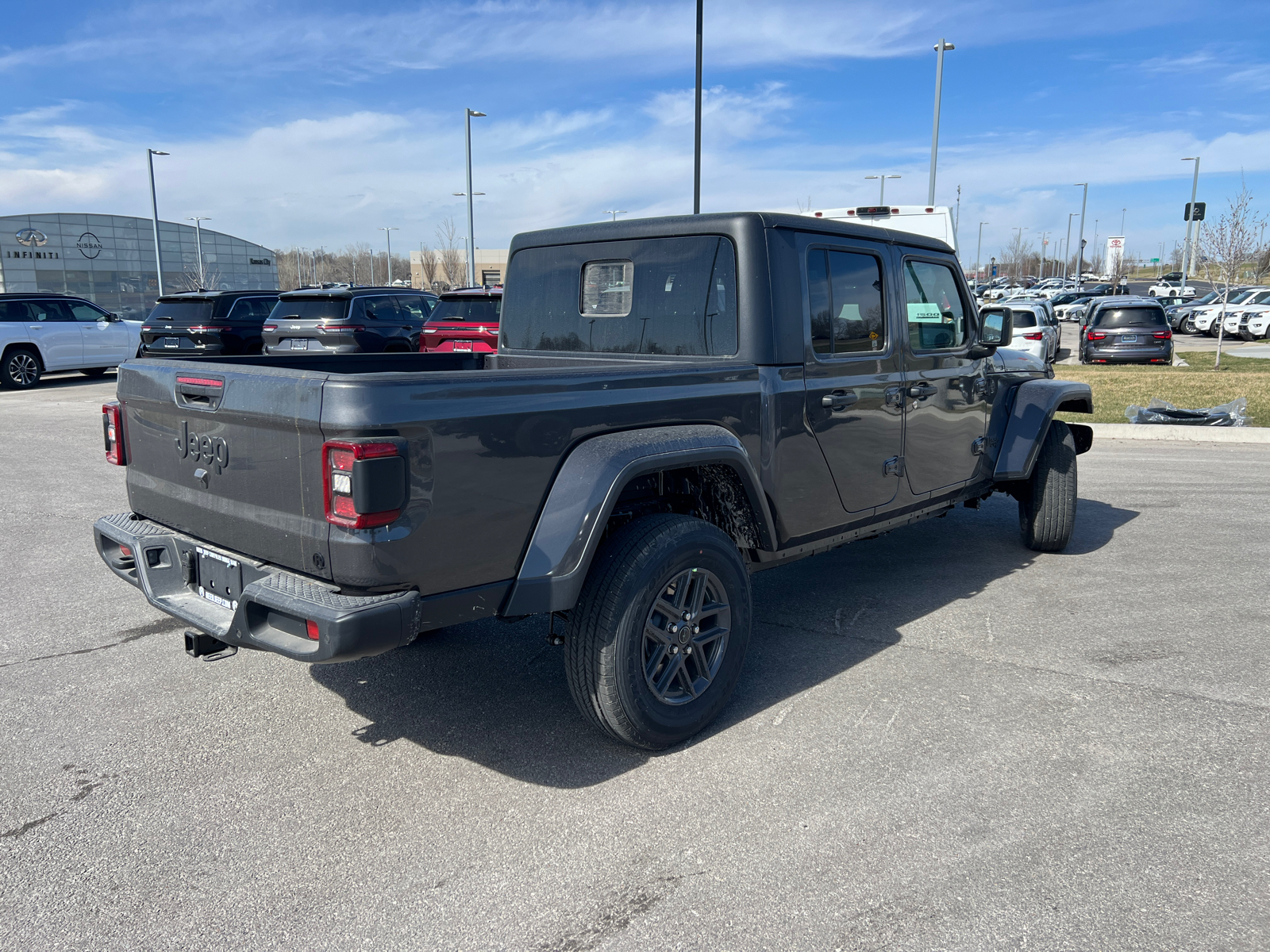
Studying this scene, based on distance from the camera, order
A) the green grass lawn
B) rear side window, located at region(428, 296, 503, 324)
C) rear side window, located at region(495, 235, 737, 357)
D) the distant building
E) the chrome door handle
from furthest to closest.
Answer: the distant building < rear side window, located at region(428, 296, 503, 324) < the green grass lawn < the chrome door handle < rear side window, located at region(495, 235, 737, 357)

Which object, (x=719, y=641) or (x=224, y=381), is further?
(x=719, y=641)

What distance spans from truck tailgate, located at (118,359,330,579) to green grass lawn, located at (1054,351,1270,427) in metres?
11.3

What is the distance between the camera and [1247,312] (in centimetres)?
2942

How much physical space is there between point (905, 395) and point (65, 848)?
156 inches

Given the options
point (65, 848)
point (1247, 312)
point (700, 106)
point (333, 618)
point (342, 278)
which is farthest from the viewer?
point (342, 278)

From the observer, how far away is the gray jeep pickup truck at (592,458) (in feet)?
9.35

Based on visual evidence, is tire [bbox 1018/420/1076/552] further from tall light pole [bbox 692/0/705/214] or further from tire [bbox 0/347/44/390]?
tire [bbox 0/347/44/390]

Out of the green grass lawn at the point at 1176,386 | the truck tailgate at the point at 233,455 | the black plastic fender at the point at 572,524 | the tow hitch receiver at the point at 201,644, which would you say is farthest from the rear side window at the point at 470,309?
the black plastic fender at the point at 572,524

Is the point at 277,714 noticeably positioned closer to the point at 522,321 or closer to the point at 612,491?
the point at 612,491

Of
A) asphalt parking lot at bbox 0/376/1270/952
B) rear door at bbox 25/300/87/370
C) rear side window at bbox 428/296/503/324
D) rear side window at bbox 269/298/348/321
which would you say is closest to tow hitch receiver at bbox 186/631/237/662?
asphalt parking lot at bbox 0/376/1270/952

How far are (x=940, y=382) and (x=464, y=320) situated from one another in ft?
32.6

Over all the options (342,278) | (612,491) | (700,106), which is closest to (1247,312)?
(700,106)

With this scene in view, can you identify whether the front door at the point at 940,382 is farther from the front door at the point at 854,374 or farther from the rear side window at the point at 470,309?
the rear side window at the point at 470,309

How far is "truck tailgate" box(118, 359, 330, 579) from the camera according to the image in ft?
9.51
